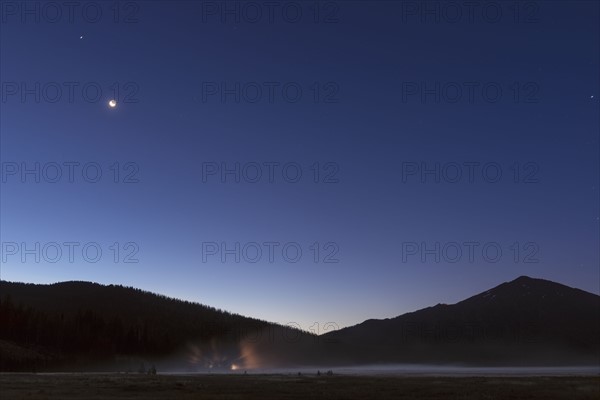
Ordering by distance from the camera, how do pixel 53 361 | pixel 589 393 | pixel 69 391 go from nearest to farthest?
pixel 69 391 < pixel 589 393 < pixel 53 361

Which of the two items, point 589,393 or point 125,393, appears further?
point 589,393

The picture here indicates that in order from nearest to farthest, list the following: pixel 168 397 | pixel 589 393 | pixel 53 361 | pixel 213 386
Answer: pixel 168 397 → pixel 589 393 → pixel 213 386 → pixel 53 361

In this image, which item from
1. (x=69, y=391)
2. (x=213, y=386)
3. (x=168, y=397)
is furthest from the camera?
(x=213, y=386)

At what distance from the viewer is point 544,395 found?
7088 cm

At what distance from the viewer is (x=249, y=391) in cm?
7125

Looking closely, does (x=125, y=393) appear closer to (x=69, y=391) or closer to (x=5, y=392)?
(x=69, y=391)

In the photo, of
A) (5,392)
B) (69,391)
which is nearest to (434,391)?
(69,391)

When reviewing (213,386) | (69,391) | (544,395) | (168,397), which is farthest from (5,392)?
(544,395)

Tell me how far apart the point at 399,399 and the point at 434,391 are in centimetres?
1137

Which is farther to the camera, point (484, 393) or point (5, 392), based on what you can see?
point (484, 393)

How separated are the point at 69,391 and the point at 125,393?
5.85 metres

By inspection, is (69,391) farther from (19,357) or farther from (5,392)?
(19,357)

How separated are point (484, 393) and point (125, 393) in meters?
36.8

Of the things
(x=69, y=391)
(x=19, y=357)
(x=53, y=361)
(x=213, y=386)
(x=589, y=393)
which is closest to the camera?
(x=69, y=391)
